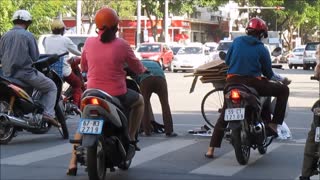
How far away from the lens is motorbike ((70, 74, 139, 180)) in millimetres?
7246

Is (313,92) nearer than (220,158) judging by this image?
No

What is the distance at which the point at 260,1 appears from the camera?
7512cm

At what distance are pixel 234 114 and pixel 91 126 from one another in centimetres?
214

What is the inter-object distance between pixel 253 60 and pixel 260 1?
67.2 metres

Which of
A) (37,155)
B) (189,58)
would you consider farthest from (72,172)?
(189,58)

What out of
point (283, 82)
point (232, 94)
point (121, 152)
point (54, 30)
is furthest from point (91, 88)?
point (54, 30)

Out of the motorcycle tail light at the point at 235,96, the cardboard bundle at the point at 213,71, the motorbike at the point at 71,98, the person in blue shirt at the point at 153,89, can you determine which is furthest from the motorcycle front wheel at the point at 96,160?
the motorbike at the point at 71,98

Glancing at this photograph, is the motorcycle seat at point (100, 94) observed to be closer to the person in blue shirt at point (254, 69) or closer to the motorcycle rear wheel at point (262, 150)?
the person in blue shirt at point (254, 69)

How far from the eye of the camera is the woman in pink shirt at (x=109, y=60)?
7.71 m

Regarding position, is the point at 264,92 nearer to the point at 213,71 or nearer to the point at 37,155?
the point at 213,71

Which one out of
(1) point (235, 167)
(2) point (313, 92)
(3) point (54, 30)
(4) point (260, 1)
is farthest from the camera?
(4) point (260, 1)

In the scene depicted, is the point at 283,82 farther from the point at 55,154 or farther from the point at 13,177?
the point at 13,177

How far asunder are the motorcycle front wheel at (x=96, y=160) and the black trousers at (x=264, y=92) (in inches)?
87.4

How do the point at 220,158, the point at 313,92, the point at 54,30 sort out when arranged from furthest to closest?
the point at 313,92, the point at 54,30, the point at 220,158
